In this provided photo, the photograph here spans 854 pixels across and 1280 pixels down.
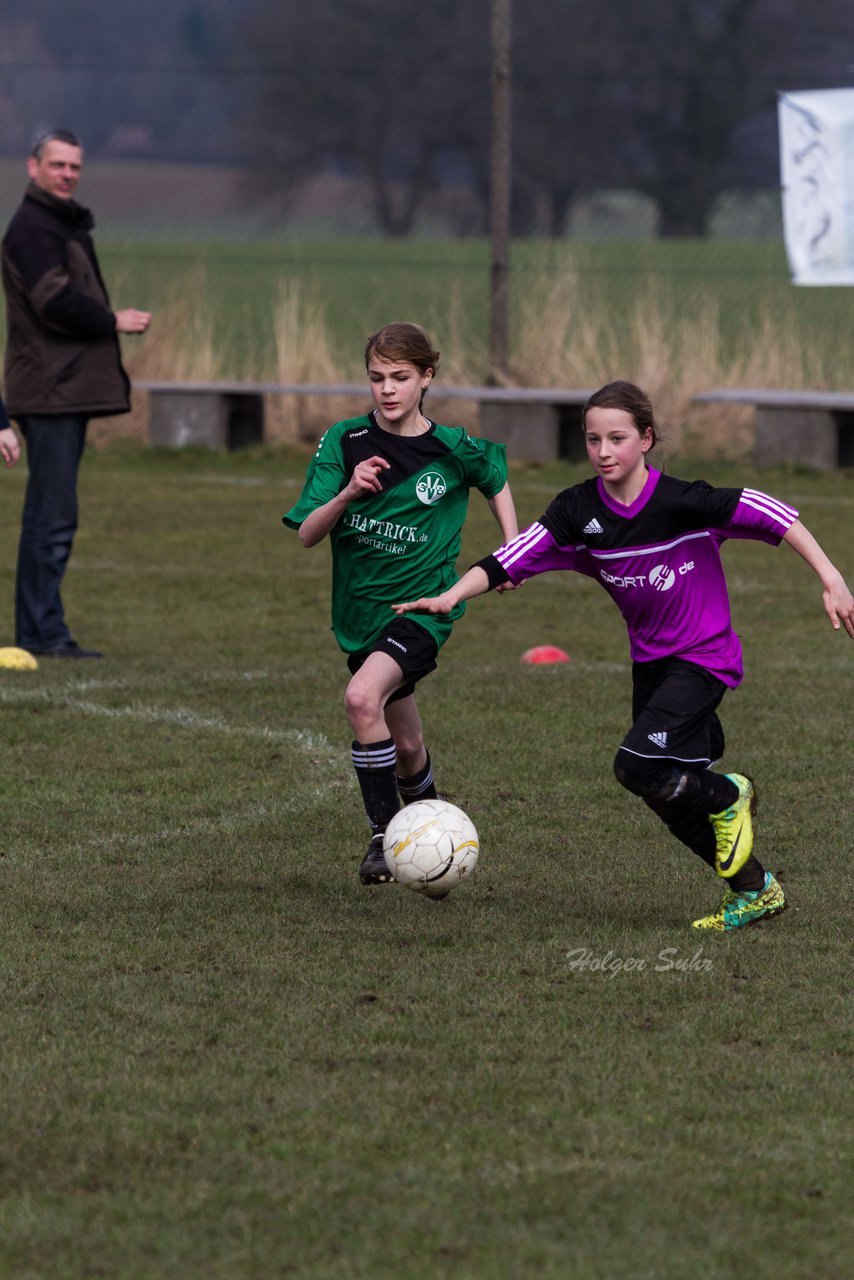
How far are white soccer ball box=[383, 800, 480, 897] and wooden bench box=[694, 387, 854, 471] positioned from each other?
10.00 meters

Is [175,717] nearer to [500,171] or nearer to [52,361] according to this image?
[52,361]

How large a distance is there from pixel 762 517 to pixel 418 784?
4.81 ft

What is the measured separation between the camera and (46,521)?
8797 millimetres

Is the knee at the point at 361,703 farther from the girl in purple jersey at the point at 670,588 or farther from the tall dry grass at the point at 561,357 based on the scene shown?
the tall dry grass at the point at 561,357

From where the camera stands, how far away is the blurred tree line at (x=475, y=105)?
26375mm

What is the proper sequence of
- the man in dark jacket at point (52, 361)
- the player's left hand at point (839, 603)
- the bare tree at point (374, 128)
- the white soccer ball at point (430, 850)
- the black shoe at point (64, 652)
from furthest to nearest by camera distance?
the bare tree at point (374, 128)
the black shoe at point (64, 652)
the man in dark jacket at point (52, 361)
the white soccer ball at point (430, 850)
the player's left hand at point (839, 603)

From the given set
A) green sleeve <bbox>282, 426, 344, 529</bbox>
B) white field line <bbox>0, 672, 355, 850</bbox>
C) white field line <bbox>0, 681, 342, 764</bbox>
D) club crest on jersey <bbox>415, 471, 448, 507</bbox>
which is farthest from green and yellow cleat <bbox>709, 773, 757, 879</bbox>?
white field line <bbox>0, 681, 342, 764</bbox>

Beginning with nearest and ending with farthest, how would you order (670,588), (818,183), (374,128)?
(670,588)
(818,183)
(374,128)

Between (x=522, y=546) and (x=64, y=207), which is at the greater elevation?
(x=64, y=207)

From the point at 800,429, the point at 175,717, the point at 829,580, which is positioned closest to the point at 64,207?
the point at 175,717

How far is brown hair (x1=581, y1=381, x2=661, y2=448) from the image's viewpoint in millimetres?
4977

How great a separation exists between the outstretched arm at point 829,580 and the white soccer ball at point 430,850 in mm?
1105

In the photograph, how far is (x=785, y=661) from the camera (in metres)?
8.79

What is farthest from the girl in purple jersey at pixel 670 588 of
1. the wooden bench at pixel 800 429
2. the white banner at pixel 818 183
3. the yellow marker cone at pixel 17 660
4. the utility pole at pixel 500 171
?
the utility pole at pixel 500 171
